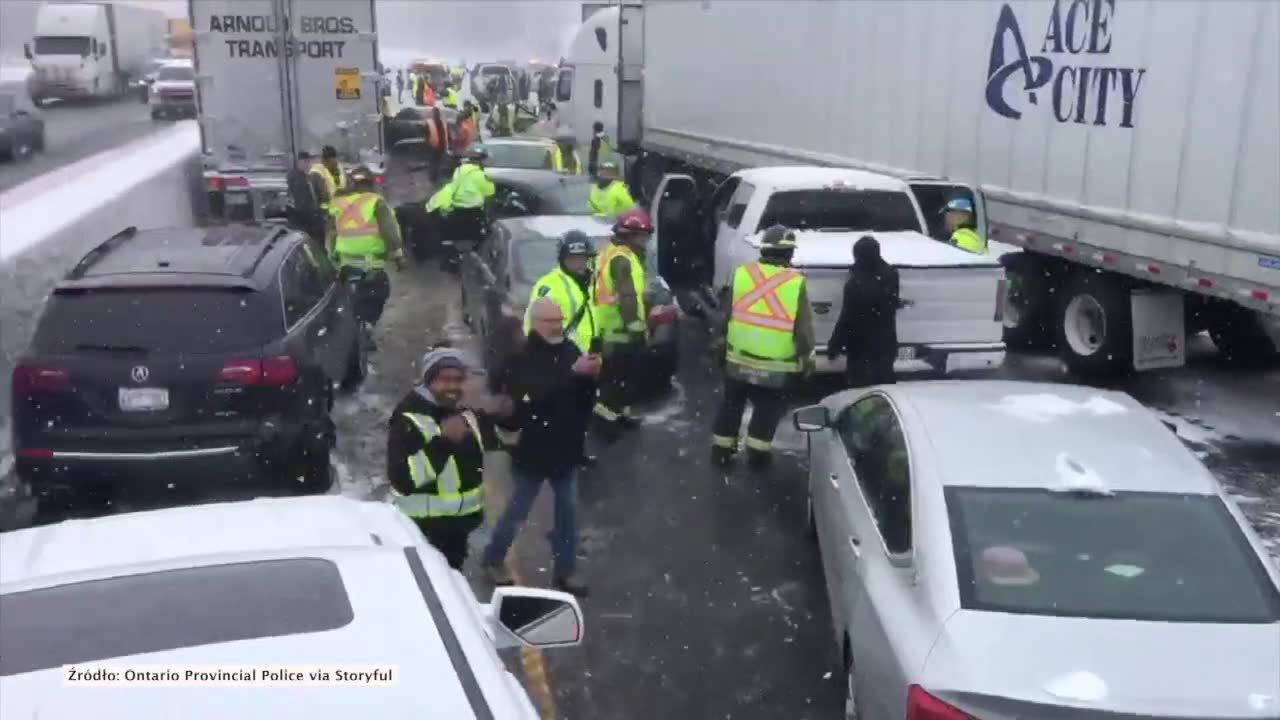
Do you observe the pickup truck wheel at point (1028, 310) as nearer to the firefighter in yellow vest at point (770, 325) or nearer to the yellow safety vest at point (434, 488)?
the firefighter in yellow vest at point (770, 325)

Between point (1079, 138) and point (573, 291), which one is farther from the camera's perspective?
point (1079, 138)

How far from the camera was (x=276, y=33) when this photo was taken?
17.9 m

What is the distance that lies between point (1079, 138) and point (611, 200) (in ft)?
17.6

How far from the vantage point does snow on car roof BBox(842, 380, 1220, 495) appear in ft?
16.6

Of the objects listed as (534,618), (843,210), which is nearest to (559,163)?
(843,210)

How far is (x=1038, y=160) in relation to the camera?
498 inches

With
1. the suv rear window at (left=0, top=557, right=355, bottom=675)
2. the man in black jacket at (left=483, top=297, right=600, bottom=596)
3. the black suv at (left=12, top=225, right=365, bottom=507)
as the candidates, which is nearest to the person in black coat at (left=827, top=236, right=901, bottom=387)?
the man in black jacket at (left=483, top=297, right=600, bottom=596)

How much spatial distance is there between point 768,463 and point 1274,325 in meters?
5.00

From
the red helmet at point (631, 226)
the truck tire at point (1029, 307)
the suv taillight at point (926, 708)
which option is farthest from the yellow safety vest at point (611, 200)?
the suv taillight at point (926, 708)

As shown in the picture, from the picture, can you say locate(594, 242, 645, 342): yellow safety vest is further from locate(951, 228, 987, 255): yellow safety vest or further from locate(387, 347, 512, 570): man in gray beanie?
locate(387, 347, 512, 570): man in gray beanie

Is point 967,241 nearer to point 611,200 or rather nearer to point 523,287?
point 523,287

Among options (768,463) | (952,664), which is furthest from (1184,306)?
(952,664)

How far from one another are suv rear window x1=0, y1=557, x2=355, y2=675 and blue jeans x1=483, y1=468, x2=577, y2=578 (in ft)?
12.6

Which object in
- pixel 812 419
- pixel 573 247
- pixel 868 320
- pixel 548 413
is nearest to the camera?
pixel 812 419
